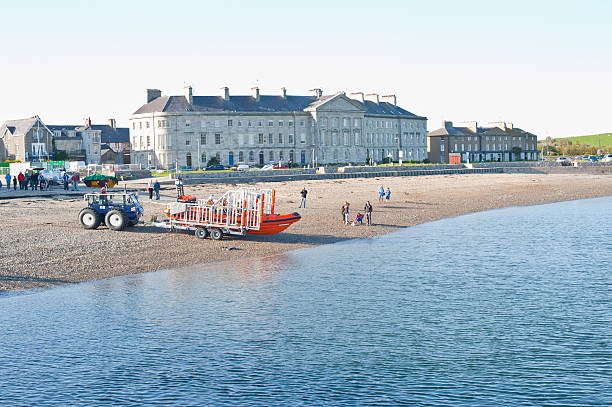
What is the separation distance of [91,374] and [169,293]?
27.9 ft

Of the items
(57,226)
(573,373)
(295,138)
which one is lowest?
(573,373)

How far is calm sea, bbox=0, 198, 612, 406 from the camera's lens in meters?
17.4

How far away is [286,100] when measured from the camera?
124m

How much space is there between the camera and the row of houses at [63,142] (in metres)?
113

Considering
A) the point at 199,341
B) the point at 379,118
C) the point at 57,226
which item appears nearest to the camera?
the point at 199,341

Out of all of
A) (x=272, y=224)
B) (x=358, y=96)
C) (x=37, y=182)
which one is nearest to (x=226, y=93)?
(x=358, y=96)

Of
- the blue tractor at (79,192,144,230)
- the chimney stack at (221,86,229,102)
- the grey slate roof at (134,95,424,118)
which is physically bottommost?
the blue tractor at (79,192,144,230)

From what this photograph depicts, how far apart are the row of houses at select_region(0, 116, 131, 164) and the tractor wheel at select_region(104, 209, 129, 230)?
7962 centimetres

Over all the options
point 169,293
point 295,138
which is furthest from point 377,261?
point 295,138

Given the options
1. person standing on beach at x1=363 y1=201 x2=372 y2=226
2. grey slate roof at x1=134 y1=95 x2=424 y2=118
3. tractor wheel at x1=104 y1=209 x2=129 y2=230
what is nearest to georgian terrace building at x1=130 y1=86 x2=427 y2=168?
grey slate roof at x1=134 y1=95 x2=424 y2=118

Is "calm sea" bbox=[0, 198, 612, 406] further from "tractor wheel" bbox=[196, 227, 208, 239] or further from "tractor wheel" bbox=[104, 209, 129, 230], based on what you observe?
"tractor wheel" bbox=[104, 209, 129, 230]

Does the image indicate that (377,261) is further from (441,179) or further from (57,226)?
(441,179)

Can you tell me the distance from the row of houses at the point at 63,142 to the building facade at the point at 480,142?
73.4m

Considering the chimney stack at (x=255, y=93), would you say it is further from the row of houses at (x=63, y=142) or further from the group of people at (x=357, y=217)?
the group of people at (x=357, y=217)
